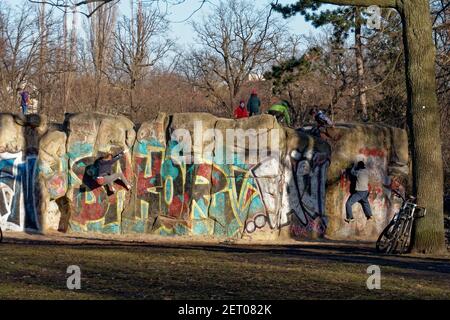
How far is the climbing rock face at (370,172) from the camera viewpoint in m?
25.5

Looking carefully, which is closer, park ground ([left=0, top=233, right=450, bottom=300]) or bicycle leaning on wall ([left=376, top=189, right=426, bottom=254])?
park ground ([left=0, top=233, right=450, bottom=300])

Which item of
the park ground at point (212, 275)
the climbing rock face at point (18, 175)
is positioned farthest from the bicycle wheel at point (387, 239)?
the climbing rock face at point (18, 175)

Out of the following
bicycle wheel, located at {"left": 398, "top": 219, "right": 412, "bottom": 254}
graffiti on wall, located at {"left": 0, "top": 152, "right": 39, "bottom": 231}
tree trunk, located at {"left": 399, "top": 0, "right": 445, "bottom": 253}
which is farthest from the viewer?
graffiti on wall, located at {"left": 0, "top": 152, "right": 39, "bottom": 231}

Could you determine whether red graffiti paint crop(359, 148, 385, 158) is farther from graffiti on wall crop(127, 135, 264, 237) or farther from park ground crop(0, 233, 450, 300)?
A: park ground crop(0, 233, 450, 300)

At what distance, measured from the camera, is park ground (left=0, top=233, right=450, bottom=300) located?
10695 millimetres

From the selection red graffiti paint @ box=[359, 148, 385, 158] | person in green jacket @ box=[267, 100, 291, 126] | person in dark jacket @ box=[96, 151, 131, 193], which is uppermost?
person in green jacket @ box=[267, 100, 291, 126]

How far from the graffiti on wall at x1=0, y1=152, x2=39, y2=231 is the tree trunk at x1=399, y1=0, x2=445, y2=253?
1064 centimetres

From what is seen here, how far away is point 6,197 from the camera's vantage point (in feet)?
80.3

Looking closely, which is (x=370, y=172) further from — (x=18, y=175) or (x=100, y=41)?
(x=100, y=41)

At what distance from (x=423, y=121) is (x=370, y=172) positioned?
7768 millimetres

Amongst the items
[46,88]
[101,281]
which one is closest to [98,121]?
[101,281]

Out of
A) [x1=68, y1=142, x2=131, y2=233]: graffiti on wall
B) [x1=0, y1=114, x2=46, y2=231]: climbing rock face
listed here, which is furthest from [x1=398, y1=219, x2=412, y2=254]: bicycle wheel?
[x1=0, y1=114, x2=46, y2=231]: climbing rock face

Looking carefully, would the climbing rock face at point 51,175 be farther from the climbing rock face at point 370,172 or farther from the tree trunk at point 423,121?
the tree trunk at point 423,121

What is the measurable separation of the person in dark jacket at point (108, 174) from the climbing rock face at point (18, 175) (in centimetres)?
177
